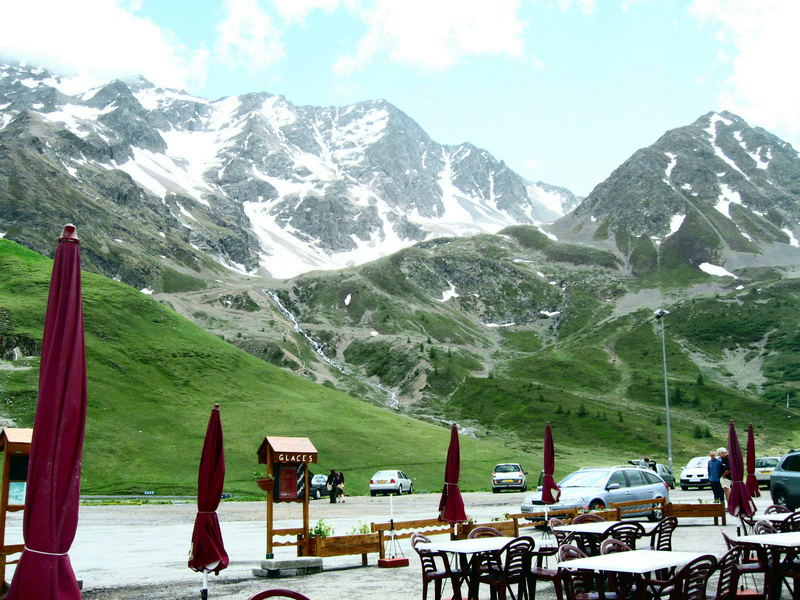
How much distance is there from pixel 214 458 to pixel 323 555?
19.2 ft

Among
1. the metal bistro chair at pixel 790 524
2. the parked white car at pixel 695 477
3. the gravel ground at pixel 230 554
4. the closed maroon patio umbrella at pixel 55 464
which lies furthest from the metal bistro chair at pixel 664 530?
the parked white car at pixel 695 477

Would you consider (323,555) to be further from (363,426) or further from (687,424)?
(687,424)

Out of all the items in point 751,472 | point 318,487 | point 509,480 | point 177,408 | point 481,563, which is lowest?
point 318,487

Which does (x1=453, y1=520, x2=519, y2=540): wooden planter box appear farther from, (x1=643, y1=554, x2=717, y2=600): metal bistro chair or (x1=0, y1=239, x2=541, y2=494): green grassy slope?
(x1=0, y1=239, x2=541, y2=494): green grassy slope

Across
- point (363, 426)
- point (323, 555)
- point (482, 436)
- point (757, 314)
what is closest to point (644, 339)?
point (757, 314)

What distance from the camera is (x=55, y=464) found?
6801 mm

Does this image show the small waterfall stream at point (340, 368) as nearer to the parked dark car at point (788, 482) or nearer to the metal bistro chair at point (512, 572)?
the parked dark car at point (788, 482)

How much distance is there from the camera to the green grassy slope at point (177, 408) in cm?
5606

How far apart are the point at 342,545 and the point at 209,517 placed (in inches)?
225

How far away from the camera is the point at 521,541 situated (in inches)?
438

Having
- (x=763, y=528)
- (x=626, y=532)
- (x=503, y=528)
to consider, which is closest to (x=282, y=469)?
→ (x=503, y=528)

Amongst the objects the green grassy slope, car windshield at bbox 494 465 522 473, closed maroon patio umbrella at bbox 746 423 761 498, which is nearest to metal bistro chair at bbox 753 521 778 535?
→ closed maroon patio umbrella at bbox 746 423 761 498

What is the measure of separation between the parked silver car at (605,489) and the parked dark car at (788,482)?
3866 millimetres

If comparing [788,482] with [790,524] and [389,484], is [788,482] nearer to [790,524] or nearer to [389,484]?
[790,524]
